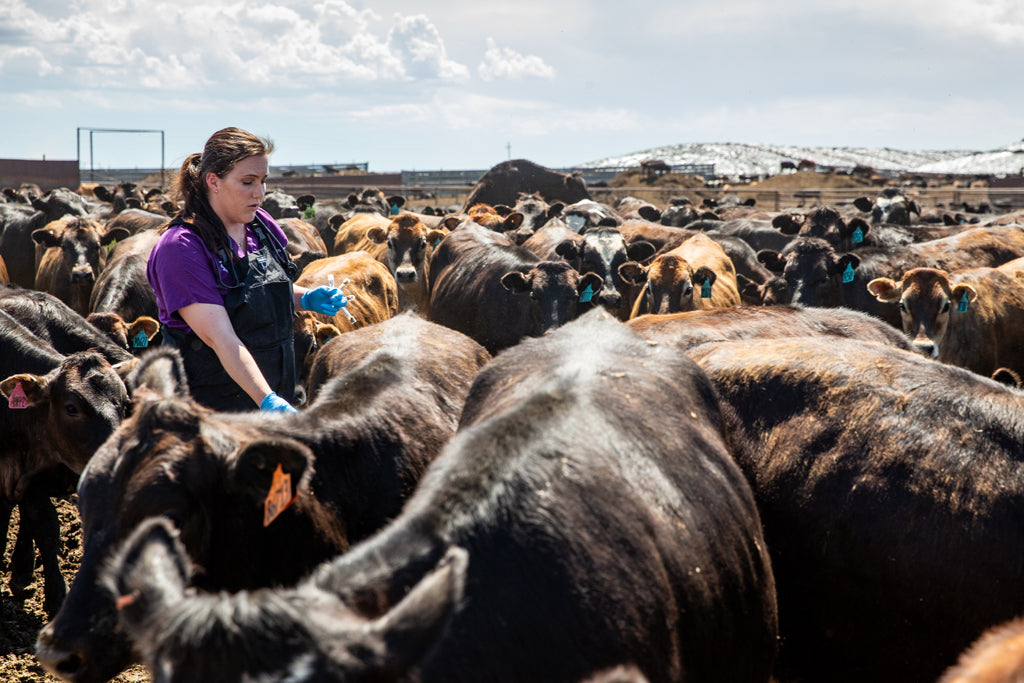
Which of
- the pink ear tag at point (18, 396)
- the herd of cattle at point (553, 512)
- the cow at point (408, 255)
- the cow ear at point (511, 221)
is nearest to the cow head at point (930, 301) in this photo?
the herd of cattle at point (553, 512)

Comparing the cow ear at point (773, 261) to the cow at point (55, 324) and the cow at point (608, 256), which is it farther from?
the cow at point (55, 324)

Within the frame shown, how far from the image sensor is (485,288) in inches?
359

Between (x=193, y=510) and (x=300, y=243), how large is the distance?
34.4 feet

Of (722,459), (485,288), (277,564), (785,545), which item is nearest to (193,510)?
(277,564)

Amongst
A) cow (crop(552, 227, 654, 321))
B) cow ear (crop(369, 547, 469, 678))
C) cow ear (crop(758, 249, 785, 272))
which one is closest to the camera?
cow ear (crop(369, 547, 469, 678))

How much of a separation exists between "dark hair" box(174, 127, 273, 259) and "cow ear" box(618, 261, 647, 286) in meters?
5.95

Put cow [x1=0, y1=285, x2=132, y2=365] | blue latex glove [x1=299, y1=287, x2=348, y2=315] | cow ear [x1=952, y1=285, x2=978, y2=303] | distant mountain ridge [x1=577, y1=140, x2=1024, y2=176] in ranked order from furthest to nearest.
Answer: distant mountain ridge [x1=577, y1=140, x2=1024, y2=176] → cow ear [x1=952, y1=285, x2=978, y2=303] → cow [x1=0, y1=285, x2=132, y2=365] → blue latex glove [x1=299, y1=287, x2=348, y2=315]

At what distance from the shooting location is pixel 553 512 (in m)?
2.18

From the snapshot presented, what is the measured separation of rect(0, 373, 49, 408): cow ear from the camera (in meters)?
4.96

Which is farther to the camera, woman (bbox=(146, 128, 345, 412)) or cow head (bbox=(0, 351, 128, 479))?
cow head (bbox=(0, 351, 128, 479))

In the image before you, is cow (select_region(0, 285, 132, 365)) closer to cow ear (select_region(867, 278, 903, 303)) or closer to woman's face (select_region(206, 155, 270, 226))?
woman's face (select_region(206, 155, 270, 226))

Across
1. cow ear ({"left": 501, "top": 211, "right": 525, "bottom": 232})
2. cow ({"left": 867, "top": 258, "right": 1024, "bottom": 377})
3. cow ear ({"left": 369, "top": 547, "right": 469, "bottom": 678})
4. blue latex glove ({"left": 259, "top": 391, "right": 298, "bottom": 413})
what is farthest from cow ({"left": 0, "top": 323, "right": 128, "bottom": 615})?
cow ear ({"left": 501, "top": 211, "right": 525, "bottom": 232})

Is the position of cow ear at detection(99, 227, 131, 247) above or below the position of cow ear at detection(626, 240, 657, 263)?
below

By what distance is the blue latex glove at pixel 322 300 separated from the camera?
4.28 meters
